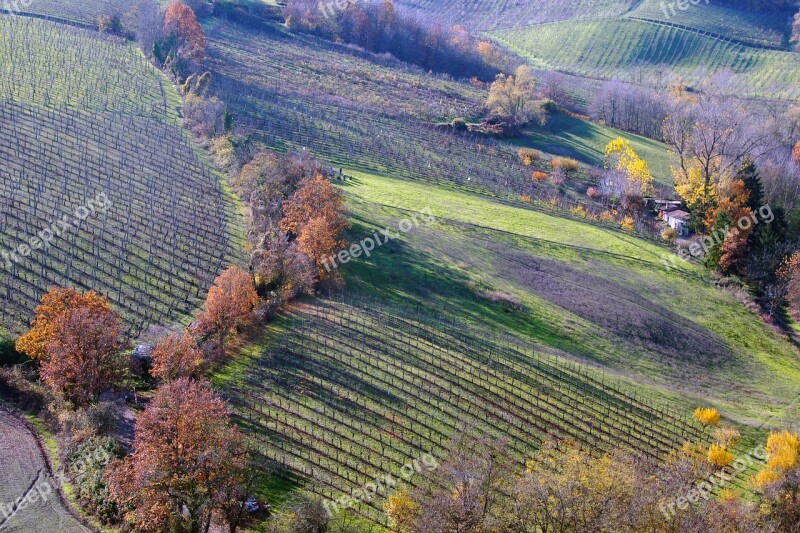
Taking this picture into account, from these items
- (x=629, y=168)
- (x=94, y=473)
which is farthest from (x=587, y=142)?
(x=94, y=473)

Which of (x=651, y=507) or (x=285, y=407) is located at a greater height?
(x=651, y=507)

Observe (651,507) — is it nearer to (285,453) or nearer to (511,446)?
(511,446)

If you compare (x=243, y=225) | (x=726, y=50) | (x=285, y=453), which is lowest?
(x=285, y=453)

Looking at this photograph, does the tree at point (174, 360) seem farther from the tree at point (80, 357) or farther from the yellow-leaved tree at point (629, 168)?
the yellow-leaved tree at point (629, 168)

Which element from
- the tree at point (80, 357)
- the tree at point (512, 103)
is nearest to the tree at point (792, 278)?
the tree at point (512, 103)

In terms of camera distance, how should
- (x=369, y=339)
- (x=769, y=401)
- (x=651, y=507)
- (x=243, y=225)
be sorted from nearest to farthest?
(x=651, y=507) < (x=369, y=339) < (x=769, y=401) < (x=243, y=225)

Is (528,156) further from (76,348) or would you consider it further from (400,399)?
(76,348)

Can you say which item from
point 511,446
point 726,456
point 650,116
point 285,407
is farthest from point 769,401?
point 650,116

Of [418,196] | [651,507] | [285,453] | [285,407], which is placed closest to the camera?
[651,507]
